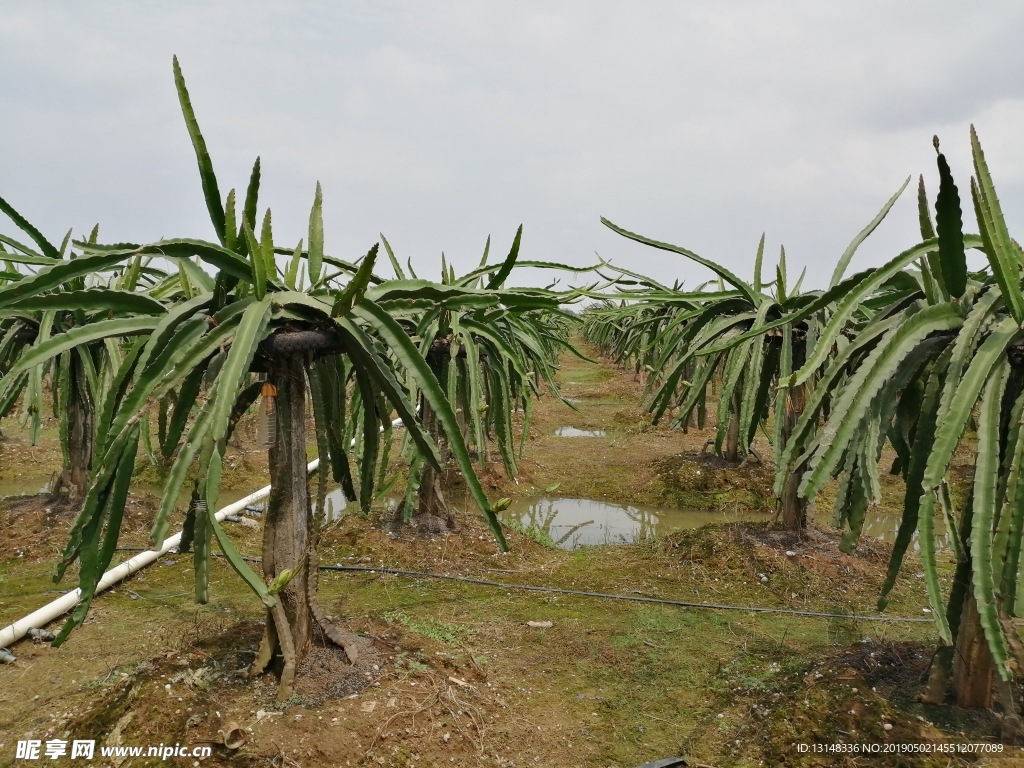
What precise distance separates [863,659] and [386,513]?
13.9 ft

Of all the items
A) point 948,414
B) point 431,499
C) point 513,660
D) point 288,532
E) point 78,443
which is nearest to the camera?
point 948,414

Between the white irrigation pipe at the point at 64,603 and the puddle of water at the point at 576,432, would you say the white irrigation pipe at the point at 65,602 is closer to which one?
the white irrigation pipe at the point at 64,603

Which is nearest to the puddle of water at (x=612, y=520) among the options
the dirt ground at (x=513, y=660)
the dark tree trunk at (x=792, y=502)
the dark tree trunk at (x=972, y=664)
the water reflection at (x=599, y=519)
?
the water reflection at (x=599, y=519)

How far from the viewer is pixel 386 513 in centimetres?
637

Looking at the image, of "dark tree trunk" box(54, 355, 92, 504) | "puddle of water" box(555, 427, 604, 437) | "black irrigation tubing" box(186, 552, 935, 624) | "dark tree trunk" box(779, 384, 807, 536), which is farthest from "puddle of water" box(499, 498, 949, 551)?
"puddle of water" box(555, 427, 604, 437)

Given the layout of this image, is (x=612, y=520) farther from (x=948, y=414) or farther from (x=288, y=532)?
(x=948, y=414)

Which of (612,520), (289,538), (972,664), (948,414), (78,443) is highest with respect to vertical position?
(948,414)

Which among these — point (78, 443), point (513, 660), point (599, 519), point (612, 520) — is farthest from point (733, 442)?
point (78, 443)

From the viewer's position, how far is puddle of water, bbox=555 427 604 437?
1293 centimetres

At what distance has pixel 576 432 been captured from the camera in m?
13.4

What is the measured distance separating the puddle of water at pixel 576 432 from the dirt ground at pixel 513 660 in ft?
21.9

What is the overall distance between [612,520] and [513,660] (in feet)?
14.1

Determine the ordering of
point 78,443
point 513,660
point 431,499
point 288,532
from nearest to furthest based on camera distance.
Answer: point 288,532 → point 513,660 → point 78,443 → point 431,499

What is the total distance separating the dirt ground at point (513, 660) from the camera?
2.72 m
